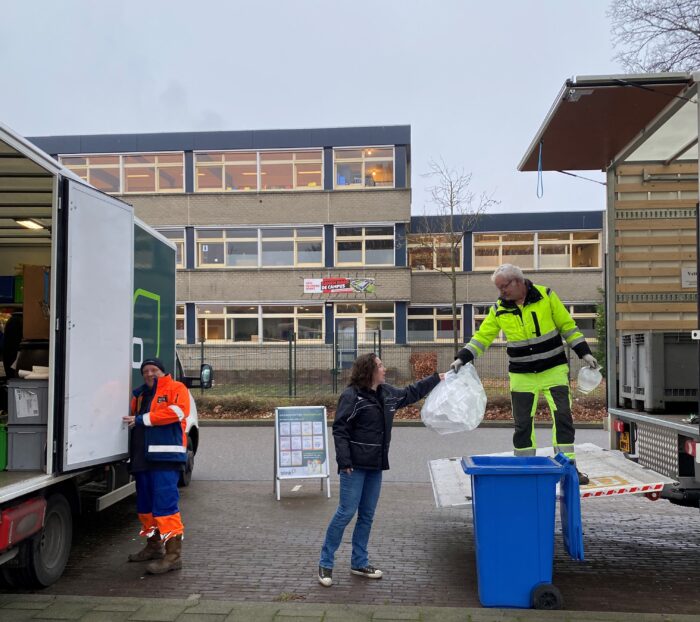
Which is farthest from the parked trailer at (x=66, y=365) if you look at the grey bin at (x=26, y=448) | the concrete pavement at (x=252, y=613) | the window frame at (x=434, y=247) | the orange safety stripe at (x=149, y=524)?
the window frame at (x=434, y=247)

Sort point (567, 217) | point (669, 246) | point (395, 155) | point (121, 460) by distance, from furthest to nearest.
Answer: point (567, 217) → point (395, 155) → point (669, 246) → point (121, 460)

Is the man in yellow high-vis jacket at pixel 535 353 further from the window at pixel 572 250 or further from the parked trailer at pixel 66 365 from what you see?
the window at pixel 572 250

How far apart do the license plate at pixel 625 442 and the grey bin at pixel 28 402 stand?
4.87 m

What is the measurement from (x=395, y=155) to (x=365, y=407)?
24368mm

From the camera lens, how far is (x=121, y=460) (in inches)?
225

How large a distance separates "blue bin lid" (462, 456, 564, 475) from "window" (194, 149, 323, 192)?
24574 millimetres

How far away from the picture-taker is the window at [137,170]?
2936 cm

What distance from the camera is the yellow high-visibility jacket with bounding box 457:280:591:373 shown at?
218 inches

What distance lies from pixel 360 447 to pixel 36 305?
9.88ft

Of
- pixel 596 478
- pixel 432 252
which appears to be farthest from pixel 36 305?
pixel 432 252

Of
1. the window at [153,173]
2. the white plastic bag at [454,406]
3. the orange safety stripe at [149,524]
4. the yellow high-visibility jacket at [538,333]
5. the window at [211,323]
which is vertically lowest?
the orange safety stripe at [149,524]

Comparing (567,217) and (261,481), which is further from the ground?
(567,217)

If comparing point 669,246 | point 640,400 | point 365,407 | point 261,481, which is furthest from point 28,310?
point 669,246

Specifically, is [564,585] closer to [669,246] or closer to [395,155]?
[669,246]
